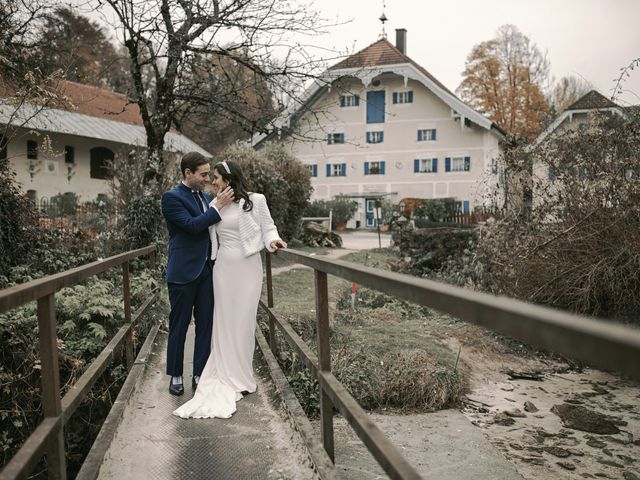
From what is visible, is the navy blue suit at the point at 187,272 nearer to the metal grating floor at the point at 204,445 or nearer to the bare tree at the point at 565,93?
the metal grating floor at the point at 204,445

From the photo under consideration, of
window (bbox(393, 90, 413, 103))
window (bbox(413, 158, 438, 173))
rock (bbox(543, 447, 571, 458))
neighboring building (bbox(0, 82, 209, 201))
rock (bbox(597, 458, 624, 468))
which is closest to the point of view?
rock (bbox(597, 458, 624, 468))

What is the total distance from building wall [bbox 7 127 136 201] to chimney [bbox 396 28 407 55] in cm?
1859

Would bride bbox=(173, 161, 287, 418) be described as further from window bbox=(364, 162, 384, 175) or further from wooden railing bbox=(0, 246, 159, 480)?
window bbox=(364, 162, 384, 175)

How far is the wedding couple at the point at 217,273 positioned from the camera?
4160 mm

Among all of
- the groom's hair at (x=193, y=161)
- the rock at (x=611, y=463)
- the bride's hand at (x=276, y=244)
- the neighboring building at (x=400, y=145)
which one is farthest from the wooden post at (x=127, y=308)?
the neighboring building at (x=400, y=145)

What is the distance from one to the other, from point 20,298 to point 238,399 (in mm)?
2286

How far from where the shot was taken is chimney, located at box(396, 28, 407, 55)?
37562mm

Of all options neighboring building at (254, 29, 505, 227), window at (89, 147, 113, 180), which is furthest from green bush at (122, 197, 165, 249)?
neighboring building at (254, 29, 505, 227)

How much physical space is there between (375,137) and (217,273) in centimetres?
3340

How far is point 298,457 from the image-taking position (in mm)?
3100

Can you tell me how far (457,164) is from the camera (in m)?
34.9

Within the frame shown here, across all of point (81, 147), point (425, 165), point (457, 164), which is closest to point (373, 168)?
A: point (425, 165)

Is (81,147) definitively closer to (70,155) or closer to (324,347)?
(70,155)

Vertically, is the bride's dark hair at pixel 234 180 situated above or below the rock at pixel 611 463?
above
